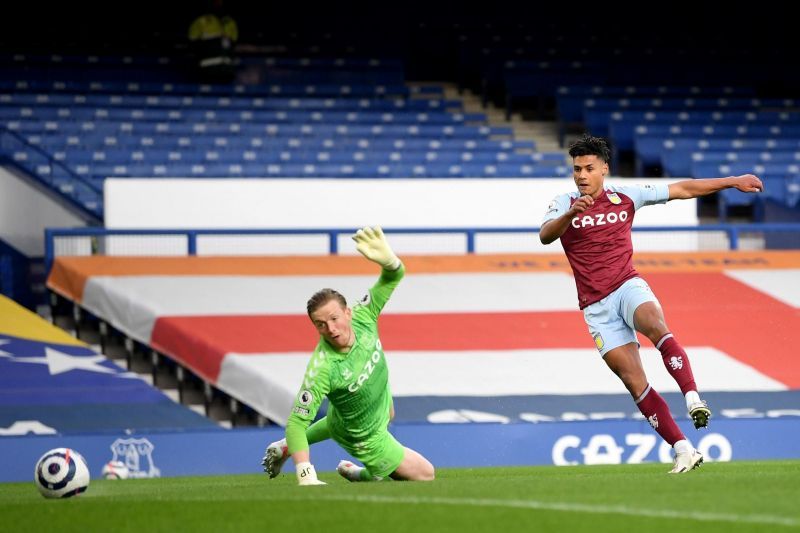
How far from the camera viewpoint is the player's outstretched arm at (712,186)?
898 centimetres

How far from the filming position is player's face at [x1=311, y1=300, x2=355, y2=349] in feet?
26.3

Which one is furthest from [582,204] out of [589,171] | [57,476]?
[57,476]

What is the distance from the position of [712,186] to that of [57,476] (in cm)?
439

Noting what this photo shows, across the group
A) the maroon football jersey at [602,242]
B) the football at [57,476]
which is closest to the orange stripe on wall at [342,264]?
the football at [57,476]

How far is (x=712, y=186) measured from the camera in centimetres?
906

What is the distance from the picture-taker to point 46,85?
75.9ft

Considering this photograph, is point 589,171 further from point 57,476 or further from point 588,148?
point 57,476

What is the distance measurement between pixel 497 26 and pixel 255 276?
1210cm

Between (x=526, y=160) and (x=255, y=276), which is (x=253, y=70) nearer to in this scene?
(x=526, y=160)

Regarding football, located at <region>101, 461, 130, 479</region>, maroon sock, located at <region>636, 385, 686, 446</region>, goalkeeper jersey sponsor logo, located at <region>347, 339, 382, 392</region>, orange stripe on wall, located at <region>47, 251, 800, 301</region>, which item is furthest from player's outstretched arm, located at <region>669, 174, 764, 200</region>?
orange stripe on wall, located at <region>47, 251, 800, 301</region>

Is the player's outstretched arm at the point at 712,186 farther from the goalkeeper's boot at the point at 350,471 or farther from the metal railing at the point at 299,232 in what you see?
the metal railing at the point at 299,232

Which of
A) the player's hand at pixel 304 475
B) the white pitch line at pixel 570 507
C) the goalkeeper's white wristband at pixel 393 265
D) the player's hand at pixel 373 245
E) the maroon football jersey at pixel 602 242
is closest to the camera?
the white pitch line at pixel 570 507

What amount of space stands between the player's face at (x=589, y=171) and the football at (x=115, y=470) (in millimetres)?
5801

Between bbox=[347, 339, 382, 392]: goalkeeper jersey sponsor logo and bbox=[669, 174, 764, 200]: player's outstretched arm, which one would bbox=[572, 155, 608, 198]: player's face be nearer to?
bbox=[669, 174, 764, 200]: player's outstretched arm
